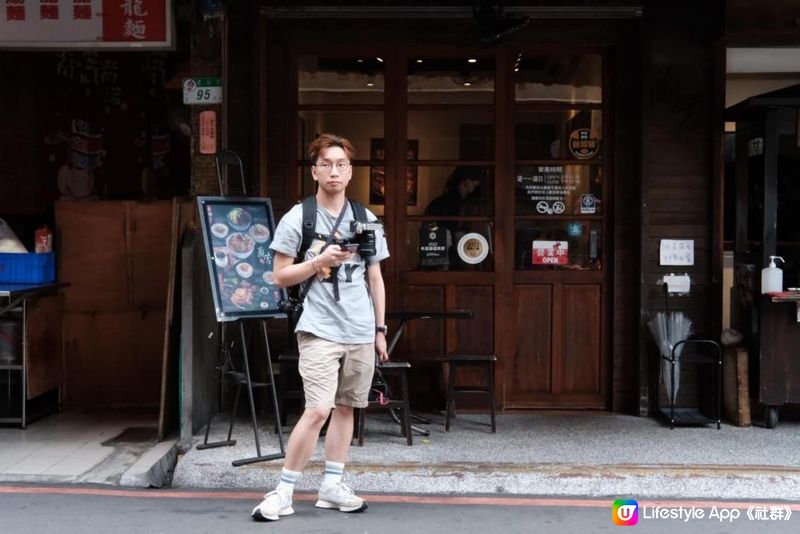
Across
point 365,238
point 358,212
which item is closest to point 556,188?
point 358,212

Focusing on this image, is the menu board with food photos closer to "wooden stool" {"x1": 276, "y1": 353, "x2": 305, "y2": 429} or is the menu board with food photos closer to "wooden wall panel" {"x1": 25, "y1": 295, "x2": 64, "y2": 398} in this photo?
"wooden stool" {"x1": 276, "y1": 353, "x2": 305, "y2": 429}

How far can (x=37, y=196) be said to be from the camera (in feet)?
31.7

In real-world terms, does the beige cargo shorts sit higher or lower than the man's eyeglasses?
lower

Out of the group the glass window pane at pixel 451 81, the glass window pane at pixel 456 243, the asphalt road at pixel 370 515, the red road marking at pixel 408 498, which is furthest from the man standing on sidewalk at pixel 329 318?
the glass window pane at pixel 451 81

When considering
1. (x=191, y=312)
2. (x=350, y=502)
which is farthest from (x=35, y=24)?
(x=350, y=502)

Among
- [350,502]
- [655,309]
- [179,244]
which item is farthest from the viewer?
[655,309]

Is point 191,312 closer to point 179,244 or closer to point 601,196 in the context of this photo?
point 179,244

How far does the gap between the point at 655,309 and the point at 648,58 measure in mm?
1969

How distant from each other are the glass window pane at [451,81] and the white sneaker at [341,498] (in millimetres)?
3462

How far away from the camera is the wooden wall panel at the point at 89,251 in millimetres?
8062

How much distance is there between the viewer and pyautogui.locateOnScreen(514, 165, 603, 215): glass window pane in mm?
7484

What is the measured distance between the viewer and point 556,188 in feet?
24.6

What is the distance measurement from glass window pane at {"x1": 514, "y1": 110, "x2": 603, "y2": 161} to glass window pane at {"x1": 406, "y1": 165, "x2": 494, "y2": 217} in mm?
375

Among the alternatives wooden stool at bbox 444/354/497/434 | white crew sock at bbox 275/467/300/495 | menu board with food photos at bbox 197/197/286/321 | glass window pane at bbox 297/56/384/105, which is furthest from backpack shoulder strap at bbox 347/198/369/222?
glass window pane at bbox 297/56/384/105
